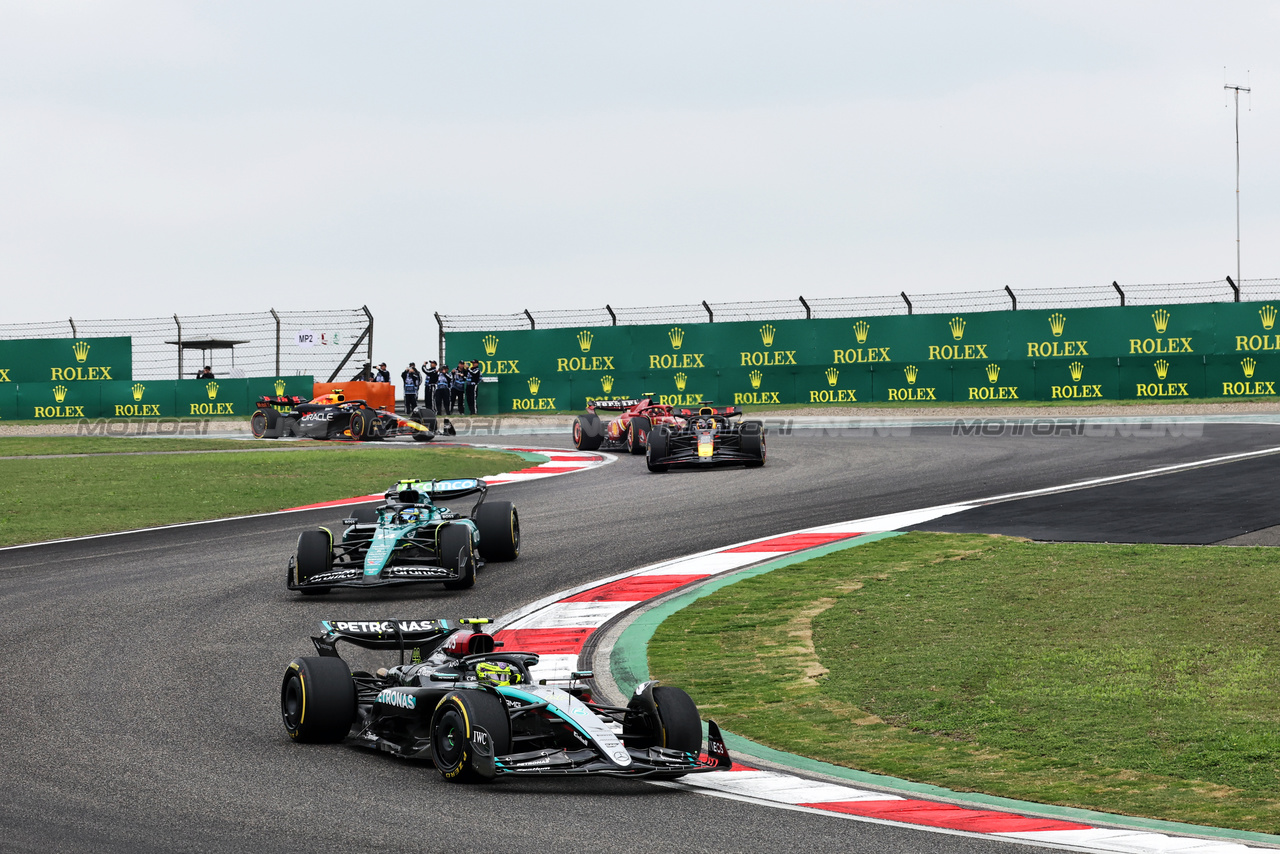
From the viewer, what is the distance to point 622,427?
27203 millimetres

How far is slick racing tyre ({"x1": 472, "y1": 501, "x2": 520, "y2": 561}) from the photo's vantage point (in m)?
14.5

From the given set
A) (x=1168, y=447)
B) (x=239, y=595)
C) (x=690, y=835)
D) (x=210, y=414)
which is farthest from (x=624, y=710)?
(x=210, y=414)

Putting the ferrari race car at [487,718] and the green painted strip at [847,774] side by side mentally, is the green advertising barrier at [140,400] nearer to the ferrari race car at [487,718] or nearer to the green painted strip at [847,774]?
the green painted strip at [847,774]

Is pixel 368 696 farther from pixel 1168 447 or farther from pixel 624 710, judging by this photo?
pixel 1168 447

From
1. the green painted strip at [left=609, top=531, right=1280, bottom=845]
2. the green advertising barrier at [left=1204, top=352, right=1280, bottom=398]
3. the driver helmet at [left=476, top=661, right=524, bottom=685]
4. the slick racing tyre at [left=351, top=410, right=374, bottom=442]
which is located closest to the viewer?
the green painted strip at [left=609, top=531, right=1280, bottom=845]

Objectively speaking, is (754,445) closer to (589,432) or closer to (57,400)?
(589,432)

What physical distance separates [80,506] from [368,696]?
13320mm

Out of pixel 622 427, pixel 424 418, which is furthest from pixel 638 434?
pixel 424 418

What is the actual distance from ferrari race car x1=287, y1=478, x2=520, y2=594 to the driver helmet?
17.1 ft

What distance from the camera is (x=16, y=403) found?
40.4 metres

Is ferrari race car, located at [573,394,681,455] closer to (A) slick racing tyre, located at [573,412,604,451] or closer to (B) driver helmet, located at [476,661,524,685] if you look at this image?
(A) slick racing tyre, located at [573,412,604,451]

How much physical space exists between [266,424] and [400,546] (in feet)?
67.2

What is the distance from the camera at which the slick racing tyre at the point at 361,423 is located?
3164 cm

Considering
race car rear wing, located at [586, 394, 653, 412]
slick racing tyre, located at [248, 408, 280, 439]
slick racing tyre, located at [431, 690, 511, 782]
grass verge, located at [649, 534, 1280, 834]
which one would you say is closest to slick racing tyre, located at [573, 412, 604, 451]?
race car rear wing, located at [586, 394, 653, 412]
